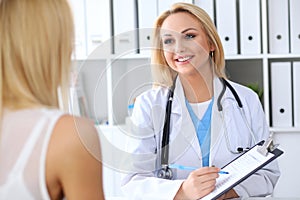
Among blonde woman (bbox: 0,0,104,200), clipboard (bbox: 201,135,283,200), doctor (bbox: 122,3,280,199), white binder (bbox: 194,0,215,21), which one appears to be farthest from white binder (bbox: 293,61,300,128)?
blonde woman (bbox: 0,0,104,200)

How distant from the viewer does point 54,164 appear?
2.76ft

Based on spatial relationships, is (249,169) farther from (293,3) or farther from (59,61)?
(293,3)

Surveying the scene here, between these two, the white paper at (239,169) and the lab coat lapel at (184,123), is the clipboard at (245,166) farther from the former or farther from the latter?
the lab coat lapel at (184,123)

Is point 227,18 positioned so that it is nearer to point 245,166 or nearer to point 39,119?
point 245,166

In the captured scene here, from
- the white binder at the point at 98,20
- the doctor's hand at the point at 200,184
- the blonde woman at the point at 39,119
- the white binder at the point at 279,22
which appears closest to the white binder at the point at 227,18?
the white binder at the point at 279,22

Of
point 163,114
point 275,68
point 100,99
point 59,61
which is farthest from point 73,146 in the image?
point 275,68

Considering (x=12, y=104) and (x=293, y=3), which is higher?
(x=293, y=3)

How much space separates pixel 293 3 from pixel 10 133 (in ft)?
6.56

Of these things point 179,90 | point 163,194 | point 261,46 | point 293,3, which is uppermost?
point 293,3

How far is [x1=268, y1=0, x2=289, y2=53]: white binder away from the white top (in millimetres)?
1924

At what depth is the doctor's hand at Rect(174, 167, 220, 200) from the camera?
1431mm

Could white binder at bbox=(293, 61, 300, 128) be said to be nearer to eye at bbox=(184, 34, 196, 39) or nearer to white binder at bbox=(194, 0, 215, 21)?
white binder at bbox=(194, 0, 215, 21)

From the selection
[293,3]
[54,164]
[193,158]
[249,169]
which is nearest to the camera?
[54,164]

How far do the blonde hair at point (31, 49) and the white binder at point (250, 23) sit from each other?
1830 millimetres
